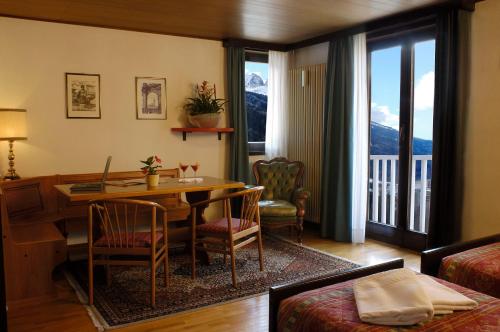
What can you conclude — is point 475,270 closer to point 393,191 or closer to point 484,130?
point 484,130

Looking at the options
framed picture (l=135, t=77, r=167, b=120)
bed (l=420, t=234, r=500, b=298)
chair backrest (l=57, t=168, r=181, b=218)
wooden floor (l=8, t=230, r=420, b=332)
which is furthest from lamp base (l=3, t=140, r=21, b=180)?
bed (l=420, t=234, r=500, b=298)

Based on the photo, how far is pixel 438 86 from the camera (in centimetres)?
396

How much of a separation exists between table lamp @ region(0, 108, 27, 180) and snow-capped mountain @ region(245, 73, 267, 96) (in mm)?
2656

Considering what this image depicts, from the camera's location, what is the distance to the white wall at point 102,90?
4.21m

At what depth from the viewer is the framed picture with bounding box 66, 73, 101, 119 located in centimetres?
444

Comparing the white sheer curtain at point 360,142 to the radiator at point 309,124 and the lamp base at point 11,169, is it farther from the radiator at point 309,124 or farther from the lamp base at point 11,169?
the lamp base at point 11,169

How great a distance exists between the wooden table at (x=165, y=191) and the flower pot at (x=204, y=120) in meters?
1.00

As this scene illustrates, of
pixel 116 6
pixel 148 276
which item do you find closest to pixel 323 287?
pixel 148 276

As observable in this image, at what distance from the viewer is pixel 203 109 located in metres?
5.03

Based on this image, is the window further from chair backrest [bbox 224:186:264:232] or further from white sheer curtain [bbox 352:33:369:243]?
chair backrest [bbox 224:186:264:232]

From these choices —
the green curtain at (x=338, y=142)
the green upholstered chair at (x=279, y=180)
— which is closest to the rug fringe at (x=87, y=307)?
the green upholstered chair at (x=279, y=180)

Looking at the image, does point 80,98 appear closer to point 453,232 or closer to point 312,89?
point 312,89

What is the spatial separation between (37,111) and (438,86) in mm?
3752

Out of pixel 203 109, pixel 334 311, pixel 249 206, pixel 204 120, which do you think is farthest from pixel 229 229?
pixel 203 109
